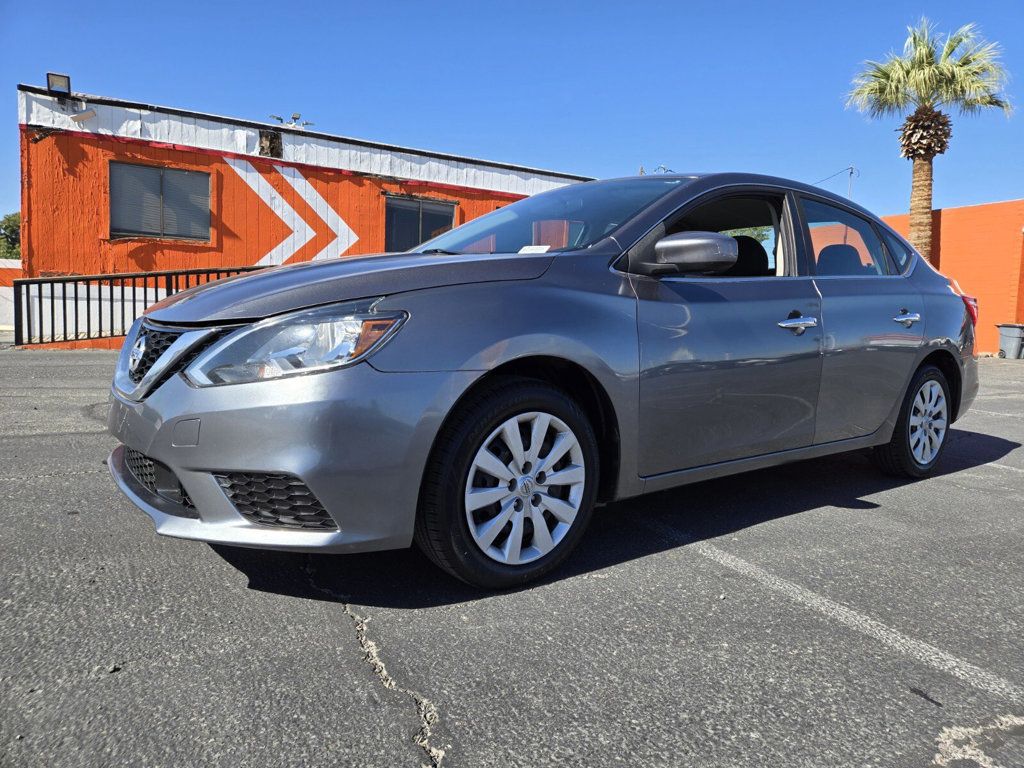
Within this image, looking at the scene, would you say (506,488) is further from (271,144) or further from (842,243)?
(271,144)

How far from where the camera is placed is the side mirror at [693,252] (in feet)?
9.84

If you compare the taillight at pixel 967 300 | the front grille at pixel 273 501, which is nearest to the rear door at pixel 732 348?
the front grille at pixel 273 501

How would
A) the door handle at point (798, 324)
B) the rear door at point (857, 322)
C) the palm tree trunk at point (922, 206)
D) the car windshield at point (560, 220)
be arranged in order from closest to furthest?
the car windshield at point (560, 220) < the door handle at point (798, 324) < the rear door at point (857, 322) < the palm tree trunk at point (922, 206)

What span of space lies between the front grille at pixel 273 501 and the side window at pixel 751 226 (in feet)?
6.97

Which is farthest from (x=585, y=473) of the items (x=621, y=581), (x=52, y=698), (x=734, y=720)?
(x=52, y=698)

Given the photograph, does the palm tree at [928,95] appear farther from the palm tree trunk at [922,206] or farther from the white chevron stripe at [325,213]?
the white chevron stripe at [325,213]

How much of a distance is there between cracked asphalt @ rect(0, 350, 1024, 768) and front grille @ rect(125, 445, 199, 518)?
31cm

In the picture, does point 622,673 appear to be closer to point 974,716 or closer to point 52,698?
point 974,716

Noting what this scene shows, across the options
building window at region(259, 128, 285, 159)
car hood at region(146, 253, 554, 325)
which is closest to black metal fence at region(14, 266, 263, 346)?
building window at region(259, 128, 285, 159)

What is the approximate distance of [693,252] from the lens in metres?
Result: 3.01

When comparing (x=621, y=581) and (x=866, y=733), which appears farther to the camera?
(x=621, y=581)

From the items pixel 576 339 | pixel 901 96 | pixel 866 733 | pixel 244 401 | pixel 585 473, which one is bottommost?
pixel 866 733

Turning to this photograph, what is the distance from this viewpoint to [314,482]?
2334 millimetres

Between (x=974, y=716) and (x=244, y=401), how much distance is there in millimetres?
2143
